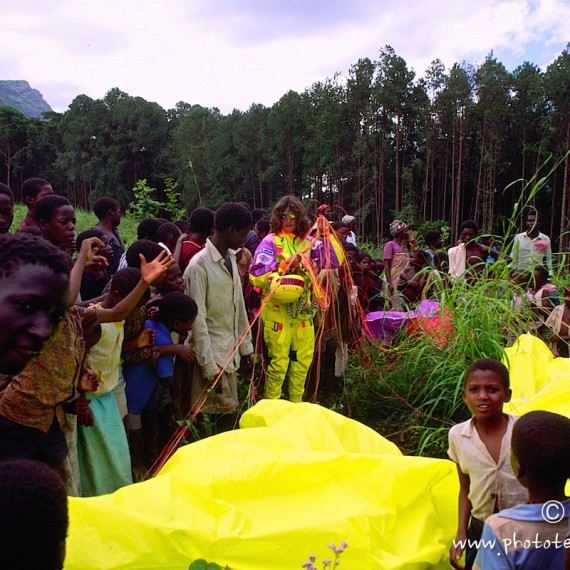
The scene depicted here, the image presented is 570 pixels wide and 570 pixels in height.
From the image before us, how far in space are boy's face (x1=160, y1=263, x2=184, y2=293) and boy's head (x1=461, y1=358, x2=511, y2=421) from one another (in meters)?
1.83

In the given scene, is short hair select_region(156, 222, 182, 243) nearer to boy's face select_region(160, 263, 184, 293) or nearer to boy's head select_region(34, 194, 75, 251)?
boy's face select_region(160, 263, 184, 293)

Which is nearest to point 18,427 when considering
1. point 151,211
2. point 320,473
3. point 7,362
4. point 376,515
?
point 7,362

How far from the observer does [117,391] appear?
8.86ft

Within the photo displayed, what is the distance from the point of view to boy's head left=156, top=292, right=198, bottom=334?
305 centimetres

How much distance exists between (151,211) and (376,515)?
1099 centimetres

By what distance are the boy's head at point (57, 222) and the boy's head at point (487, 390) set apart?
2.24 metres

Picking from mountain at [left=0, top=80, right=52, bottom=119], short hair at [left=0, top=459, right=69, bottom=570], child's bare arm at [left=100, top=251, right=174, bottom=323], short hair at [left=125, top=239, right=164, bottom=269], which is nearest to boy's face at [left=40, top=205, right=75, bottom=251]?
short hair at [left=125, top=239, right=164, bottom=269]

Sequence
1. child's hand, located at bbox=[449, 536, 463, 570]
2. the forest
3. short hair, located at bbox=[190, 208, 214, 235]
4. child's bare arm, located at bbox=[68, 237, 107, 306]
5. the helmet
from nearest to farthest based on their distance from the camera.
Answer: child's hand, located at bbox=[449, 536, 463, 570] < child's bare arm, located at bbox=[68, 237, 107, 306] < the helmet < short hair, located at bbox=[190, 208, 214, 235] < the forest

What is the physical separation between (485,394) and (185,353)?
5.70 ft

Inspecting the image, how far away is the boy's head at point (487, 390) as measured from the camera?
200cm

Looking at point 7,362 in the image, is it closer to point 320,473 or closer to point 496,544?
point 320,473

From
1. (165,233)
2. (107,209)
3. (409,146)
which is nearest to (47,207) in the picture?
(107,209)

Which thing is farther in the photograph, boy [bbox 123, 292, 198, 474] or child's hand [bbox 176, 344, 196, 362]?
child's hand [bbox 176, 344, 196, 362]

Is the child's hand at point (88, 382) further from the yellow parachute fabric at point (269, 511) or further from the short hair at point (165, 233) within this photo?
the short hair at point (165, 233)
